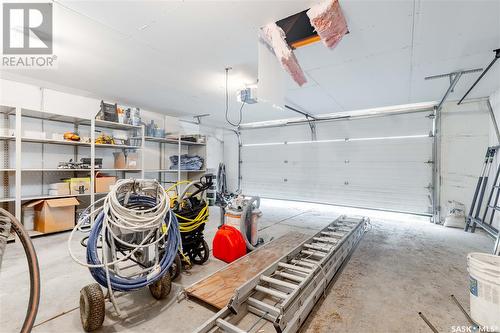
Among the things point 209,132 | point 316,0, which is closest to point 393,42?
point 316,0

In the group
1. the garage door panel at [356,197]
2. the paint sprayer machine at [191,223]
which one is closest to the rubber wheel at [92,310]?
the paint sprayer machine at [191,223]

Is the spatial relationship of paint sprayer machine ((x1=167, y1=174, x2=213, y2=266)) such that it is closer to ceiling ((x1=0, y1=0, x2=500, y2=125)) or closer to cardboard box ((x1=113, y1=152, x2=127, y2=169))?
ceiling ((x1=0, y1=0, x2=500, y2=125))

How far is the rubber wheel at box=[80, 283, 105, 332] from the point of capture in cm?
153

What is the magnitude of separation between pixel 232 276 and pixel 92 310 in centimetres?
116

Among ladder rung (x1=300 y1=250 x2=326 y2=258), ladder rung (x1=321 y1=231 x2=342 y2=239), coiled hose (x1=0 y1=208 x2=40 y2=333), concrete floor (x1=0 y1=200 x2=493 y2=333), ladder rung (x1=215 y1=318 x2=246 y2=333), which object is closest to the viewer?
coiled hose (x1=0 y1=208 x2=40 y2=333)

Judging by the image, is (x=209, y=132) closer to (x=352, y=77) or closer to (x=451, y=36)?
(x=352, y=77)

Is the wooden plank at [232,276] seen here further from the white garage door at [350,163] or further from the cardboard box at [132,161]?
the white garage door at [350,163]

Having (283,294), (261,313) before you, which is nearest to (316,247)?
(283,294)

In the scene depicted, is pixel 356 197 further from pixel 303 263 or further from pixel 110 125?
pixel 110 125

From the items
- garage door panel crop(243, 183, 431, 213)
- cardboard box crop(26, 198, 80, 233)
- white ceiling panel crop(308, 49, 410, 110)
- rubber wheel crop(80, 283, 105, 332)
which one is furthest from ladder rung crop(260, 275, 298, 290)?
garage door panel crop(243, 183, 431, 213)

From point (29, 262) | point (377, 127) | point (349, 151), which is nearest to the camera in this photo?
point (29, 262)

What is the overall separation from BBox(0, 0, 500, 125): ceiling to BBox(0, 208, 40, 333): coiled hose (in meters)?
1.95

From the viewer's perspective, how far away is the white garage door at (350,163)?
523 cm

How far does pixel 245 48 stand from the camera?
9.01 feet
